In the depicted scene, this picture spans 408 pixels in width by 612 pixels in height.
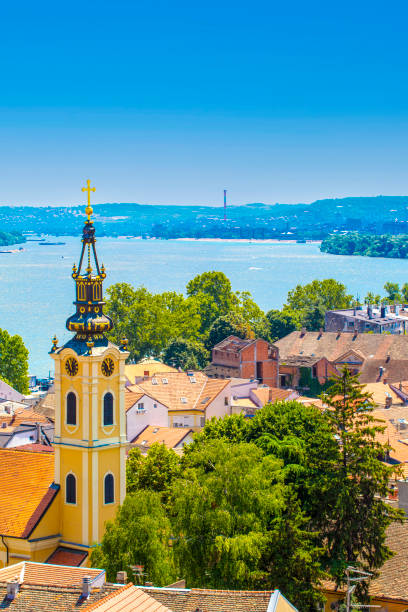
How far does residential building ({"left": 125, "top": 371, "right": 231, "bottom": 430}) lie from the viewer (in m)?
66.1

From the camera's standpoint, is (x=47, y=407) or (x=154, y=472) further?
(x=47, y=407)

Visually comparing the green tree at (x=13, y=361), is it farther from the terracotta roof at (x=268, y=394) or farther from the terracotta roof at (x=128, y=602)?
the terracotta roof at (x=128, y=602)

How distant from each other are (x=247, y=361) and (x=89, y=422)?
5946cm

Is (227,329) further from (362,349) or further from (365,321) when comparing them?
(365,321)

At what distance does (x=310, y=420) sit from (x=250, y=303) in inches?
3033

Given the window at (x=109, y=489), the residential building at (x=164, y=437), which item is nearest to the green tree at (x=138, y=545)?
the window at (x=109, y=489)

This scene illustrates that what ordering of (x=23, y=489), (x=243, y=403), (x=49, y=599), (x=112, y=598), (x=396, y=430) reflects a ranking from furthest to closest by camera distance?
1. (x=243, y=403)
2. (x=396, y=430)
3. (x=23, y=489)
4. (x=49, y=599)
5. (x=112, y=598)

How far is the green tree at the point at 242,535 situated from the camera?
30.0 meters

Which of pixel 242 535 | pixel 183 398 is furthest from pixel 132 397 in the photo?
pixel 242 535

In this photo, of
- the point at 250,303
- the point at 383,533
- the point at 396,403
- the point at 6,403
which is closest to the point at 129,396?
the point at 6,403

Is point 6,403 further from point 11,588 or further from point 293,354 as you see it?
point 11,588

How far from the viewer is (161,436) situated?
60250 millimetres

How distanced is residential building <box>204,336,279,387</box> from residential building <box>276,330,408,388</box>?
3132 millimetres

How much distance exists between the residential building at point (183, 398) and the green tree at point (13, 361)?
649 inches
